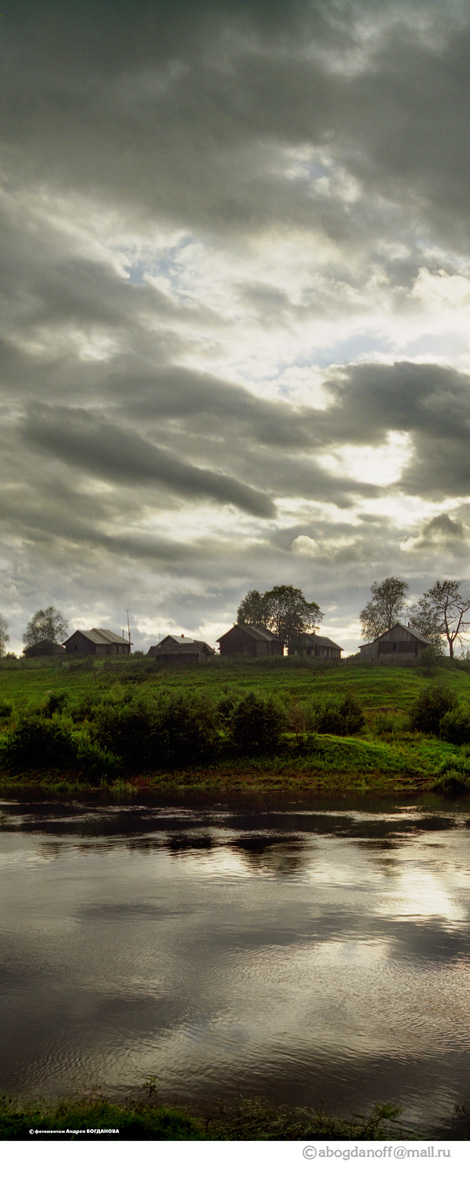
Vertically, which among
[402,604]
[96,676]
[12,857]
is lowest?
[12,857]

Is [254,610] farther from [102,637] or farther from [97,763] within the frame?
[97,763]

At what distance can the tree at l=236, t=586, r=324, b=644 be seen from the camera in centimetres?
12081

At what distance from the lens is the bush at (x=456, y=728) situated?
40.0 meters

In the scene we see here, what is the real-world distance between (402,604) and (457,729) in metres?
82.7

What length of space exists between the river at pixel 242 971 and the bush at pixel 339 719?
18020 mm

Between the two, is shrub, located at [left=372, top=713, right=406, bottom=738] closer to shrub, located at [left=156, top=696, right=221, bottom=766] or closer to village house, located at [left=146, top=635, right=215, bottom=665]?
shrub, located at [left=156, top=696, right=221, bottom=766]

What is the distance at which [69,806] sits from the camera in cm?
2955

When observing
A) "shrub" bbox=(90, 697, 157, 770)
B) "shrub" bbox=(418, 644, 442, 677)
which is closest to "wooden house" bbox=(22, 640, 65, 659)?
"shrub" bbox=(418, 644, 442, 677)

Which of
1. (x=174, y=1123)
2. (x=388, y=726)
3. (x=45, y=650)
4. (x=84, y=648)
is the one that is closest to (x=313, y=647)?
(x=84, y=648)

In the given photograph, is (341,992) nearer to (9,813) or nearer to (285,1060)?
(285,1060)

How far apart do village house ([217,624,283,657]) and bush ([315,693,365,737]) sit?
58.4 metres

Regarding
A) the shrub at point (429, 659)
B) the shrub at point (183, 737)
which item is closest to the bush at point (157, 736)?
the shrub at point (183, 737)

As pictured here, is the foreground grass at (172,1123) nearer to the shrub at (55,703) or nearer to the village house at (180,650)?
the shrub at (55,703)

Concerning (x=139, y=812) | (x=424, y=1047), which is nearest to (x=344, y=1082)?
(x=424, y=1047)
